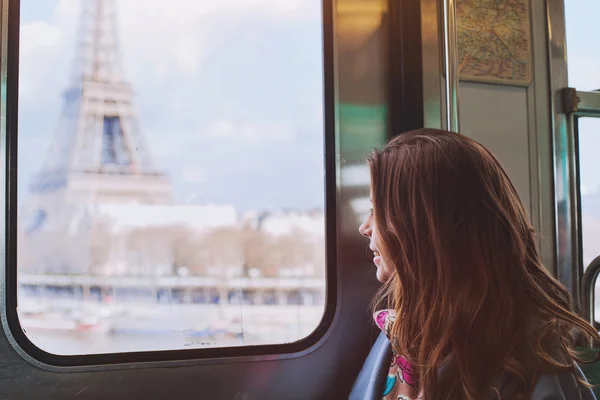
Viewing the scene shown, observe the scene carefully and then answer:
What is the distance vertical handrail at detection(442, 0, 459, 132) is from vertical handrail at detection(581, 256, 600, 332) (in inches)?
19.8

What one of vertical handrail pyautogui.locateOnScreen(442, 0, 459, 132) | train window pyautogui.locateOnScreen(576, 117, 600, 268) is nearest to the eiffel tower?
vertical handrail pyautogui.locateOnScreen(442, 0, 459, 132)

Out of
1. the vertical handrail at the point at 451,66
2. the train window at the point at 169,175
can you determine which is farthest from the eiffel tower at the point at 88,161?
the vertical handrail at the point at 451,66

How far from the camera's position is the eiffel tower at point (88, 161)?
1.28 meters

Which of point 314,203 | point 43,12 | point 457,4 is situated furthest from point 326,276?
point 43,12

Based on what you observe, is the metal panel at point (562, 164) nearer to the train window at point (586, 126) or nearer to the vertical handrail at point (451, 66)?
the train window at point (586, 126)

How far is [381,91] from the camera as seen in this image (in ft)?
5.07

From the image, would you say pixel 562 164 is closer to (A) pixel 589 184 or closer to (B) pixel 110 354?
(A) pixel 589 184

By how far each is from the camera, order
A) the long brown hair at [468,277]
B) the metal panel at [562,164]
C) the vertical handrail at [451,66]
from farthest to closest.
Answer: the metal panel at [562,164] → the vertical handrail at [451,66] → the long brown hair at [468,277]

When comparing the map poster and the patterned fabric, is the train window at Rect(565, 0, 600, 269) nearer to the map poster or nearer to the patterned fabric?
the map poster

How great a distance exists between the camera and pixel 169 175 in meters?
1.37

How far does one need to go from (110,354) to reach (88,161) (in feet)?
1.60

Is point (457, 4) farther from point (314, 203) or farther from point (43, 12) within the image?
point (43, 12)

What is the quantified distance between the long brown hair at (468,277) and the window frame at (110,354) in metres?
0.40

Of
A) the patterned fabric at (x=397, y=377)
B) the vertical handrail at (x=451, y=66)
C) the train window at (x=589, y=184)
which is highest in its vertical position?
the vertical handrail at (x=451, y=66)
